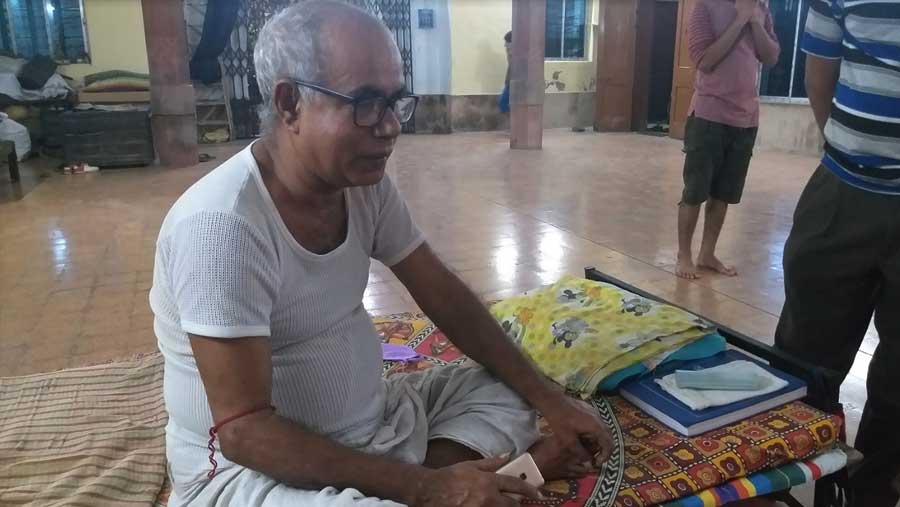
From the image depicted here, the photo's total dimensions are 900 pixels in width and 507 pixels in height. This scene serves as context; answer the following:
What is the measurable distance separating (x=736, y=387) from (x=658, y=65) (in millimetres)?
10505

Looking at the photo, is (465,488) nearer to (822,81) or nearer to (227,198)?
(227,198)

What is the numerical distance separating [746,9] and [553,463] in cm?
255

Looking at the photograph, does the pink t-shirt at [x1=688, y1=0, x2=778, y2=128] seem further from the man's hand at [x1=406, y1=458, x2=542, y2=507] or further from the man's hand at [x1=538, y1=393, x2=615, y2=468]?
the man's hand at [x1=406, y1=458, x2=542, y2=507]

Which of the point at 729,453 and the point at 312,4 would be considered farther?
the point at 729,453

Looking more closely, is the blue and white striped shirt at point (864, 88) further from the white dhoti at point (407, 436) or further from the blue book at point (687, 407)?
the white dhoti at point (407, 436)

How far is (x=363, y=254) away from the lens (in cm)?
139

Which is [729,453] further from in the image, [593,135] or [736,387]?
[593,135]

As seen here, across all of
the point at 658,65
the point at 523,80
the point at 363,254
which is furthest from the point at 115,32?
the point at 363,254

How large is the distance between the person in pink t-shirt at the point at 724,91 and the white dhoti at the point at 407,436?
211 centimetres

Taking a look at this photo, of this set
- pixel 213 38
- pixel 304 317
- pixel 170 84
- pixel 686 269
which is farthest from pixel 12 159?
pixel 304 317

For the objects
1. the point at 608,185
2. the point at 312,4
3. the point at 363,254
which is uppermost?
the point at 312,4

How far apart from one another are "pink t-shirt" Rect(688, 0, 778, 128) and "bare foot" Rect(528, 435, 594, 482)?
2.27m

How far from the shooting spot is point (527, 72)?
8391 mm

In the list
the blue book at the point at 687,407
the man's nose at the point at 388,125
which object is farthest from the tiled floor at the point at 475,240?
the man's nose at the point at 388,125
